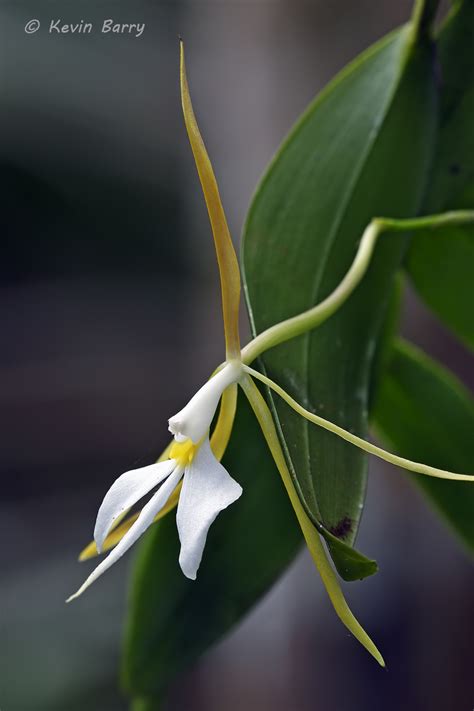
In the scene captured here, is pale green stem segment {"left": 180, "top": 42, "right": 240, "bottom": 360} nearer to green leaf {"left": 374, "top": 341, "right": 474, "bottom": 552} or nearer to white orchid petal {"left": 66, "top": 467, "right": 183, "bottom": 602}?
white orchid petal {"left": 66, "top": 467, "right": 183, "bottom": 602}

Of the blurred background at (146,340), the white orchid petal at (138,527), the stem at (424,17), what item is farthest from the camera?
the blurred background at (146,340)

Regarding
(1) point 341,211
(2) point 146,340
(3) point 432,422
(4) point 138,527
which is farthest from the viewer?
(2) point 146,340

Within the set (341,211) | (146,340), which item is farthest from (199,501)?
(146,340)

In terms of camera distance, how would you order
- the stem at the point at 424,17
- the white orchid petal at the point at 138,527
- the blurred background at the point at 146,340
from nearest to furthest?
the white orchid petal at the point at 138,527 < the stem at the point at 424,17 < the blurred background at the point at 146,340

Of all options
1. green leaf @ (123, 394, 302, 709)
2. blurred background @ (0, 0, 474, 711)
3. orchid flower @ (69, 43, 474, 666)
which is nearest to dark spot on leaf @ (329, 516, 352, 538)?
orchid flower @ (69, 43, 474, 666)

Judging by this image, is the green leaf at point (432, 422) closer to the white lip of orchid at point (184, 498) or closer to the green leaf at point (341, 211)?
the green leaf at point (341, 211)

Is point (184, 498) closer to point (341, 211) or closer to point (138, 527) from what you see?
point (138, 527)

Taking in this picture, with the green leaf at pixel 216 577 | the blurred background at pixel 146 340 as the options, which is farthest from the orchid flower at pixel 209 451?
the blurred background at pixel 146 340
